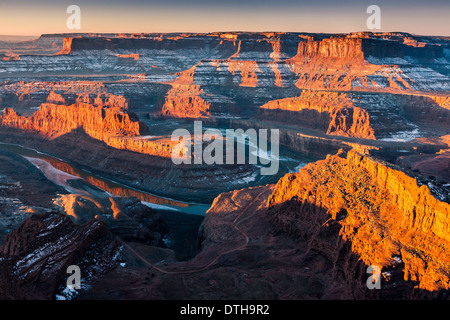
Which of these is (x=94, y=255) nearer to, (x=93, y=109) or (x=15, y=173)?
(x=15, y=173)

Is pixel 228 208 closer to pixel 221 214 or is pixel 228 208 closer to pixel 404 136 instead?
pixel 221 214

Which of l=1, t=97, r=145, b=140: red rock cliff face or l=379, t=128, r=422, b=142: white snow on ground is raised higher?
l=1, t=97, r=145, b=140: red rock cliff face

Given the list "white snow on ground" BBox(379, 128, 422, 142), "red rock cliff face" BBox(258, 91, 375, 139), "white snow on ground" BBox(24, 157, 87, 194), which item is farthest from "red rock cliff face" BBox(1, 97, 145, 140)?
"white snow on ground" BBox(379, 128, 422, 142)

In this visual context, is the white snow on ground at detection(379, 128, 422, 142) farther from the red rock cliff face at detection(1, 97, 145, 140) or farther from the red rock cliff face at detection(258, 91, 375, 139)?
the red rock cliff face at detection(1, 97, 145, 140)

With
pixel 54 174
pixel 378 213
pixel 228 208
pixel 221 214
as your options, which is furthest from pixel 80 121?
pixel 378 213
